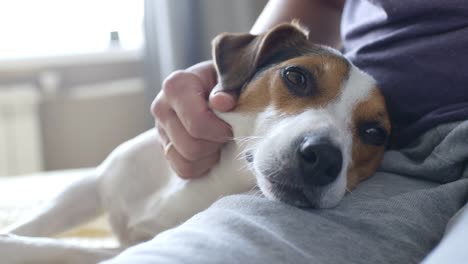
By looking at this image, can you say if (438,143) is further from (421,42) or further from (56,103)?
(56,103)

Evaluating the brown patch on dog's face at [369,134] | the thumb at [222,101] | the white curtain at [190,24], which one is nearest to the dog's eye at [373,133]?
the brown patch on dog's face at [369,134]

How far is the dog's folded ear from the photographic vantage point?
3.86 feet

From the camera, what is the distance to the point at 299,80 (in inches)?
44.2

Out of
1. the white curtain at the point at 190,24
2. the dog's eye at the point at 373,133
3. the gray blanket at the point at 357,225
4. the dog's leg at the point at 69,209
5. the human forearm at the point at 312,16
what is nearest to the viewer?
the gray blanket at the point at 357,225

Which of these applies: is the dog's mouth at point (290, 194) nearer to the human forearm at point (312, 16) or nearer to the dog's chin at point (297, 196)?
the dog's chin at point (297, 196)

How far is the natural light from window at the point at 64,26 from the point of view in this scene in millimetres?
2775

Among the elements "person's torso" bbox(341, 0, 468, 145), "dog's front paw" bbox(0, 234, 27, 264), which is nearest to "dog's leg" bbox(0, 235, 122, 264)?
"dog's front paw" bbox(0, 234, 27, 264)

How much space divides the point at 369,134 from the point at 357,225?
36 cm

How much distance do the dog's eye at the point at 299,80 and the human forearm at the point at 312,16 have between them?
31cm

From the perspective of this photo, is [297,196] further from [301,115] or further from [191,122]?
[191,122]

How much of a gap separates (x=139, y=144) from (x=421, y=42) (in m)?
0.67

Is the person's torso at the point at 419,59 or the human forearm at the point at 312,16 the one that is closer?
the person's torso at the point at 419,59

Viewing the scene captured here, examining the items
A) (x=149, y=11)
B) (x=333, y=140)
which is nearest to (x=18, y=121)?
(x=149, y=11)

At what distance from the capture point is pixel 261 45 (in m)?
1.19
